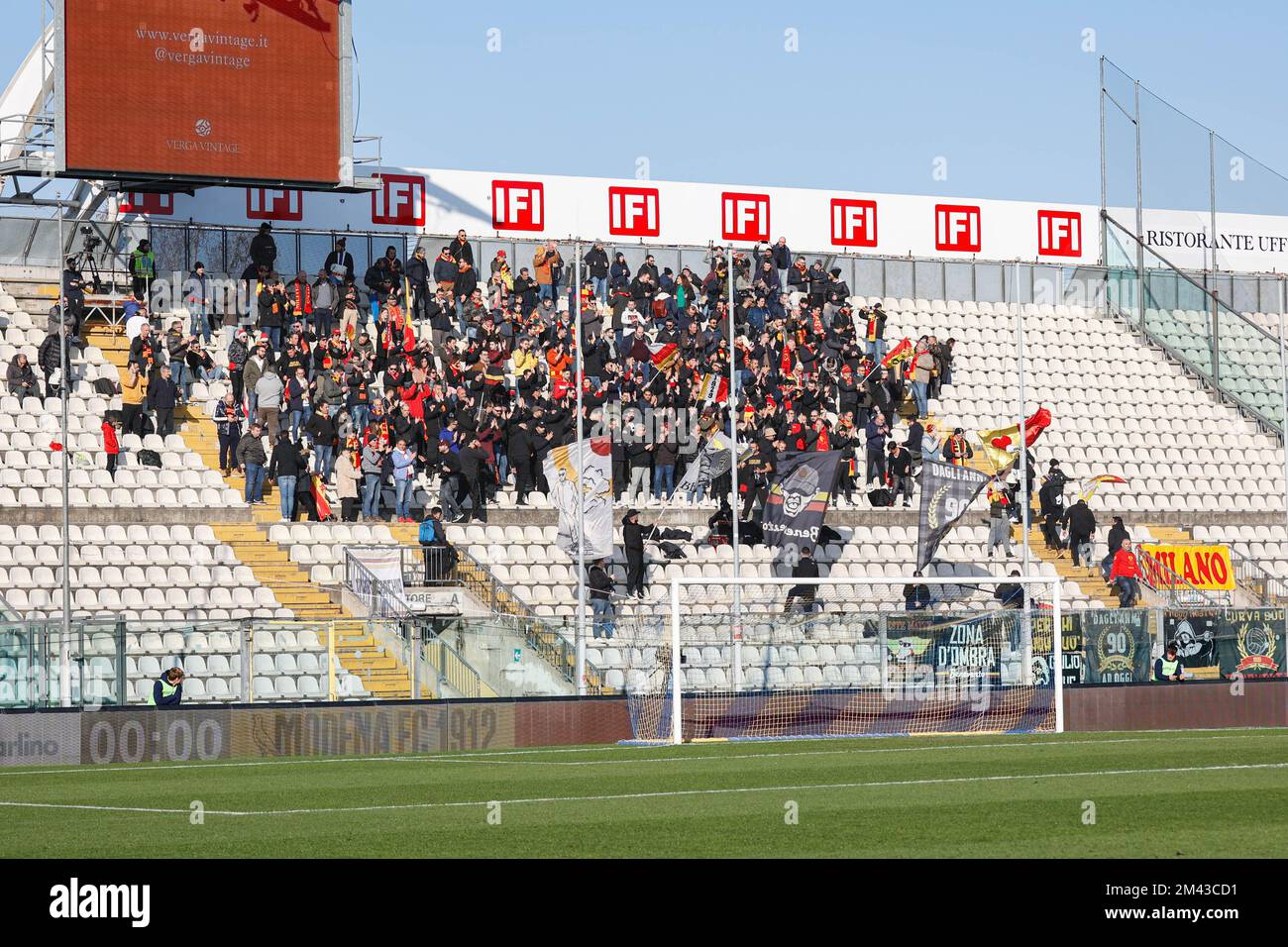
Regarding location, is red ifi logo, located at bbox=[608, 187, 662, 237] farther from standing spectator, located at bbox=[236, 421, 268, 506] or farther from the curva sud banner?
standing spectator, located at bbox=[236, 421, 268, 506]

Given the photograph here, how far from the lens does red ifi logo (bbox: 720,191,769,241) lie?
4781 centimetres

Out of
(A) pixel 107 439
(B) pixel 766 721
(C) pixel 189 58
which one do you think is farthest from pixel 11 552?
(B) pixel 766 721

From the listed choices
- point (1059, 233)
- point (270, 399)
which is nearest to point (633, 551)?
point (270, 399)

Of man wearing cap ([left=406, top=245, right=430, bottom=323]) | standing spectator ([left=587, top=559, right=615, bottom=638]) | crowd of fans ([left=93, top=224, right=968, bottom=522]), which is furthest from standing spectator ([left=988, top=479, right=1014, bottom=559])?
man wearing cap ([left=406, top=245, right=430, bottom=323])

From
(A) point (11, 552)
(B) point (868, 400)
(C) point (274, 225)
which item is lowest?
(A) point (11, 552)

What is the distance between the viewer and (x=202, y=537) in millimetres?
32188

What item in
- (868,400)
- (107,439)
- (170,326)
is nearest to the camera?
(107,439)

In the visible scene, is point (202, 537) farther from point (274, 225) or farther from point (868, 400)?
point (868, 400)

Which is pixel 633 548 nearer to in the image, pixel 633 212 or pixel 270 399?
pixel 270 399

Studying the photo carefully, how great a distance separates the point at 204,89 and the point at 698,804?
24.9 m

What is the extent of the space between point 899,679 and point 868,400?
42.5 ft

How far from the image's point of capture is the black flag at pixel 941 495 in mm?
33406

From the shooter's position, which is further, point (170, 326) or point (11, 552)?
point (170, 326)
